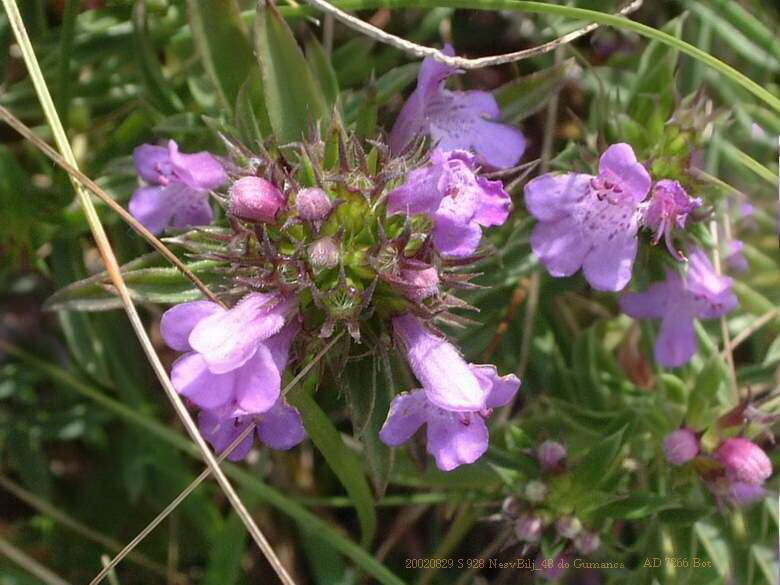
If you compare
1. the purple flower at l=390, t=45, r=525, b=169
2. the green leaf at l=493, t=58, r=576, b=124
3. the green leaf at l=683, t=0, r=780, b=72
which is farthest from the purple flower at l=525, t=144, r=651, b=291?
the green leaf at l=683, t=0, r=780, b=72

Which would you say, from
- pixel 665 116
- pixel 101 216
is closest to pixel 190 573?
pixel 101 216

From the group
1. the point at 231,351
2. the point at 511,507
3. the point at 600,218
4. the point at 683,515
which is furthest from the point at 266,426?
the point at 683,515

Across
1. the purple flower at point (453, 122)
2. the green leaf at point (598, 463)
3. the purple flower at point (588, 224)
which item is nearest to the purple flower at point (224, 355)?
the purple flower at point (453, 122)

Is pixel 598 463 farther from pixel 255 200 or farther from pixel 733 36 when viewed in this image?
pixel 733 36

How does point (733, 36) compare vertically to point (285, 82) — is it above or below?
below

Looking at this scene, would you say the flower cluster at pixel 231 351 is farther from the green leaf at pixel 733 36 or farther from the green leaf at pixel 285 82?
the green leaf at pixel 733 36

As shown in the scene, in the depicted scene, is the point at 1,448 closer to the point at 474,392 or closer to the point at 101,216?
the point at 101,216

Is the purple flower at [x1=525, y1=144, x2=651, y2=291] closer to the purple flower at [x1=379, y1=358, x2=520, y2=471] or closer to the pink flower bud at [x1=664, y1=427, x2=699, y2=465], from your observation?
the purple flower at [x1=379, y1=358, x2=520, y2=471]
